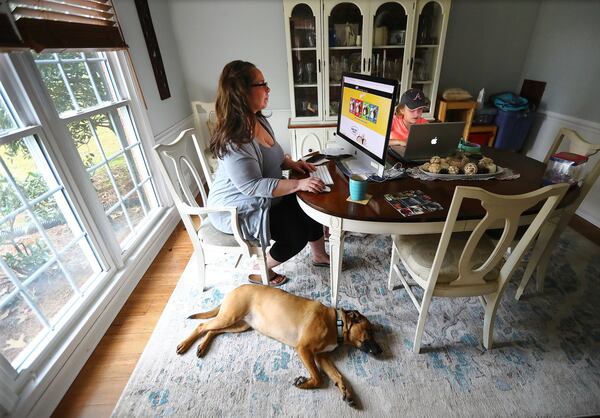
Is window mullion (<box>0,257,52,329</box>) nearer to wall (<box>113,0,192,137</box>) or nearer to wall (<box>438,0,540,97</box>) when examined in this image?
wall (<box>113,0,192,137</box>)

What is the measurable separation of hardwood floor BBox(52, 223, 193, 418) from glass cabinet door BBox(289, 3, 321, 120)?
1.85 metres

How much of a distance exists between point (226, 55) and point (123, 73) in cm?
129

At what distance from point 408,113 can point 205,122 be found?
217 centimetres

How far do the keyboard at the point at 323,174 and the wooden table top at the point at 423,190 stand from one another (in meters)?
0.03

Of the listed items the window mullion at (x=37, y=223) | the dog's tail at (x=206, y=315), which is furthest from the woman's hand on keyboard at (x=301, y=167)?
the window mullion at (x=37, y=223)

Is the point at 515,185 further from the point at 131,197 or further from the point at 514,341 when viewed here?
the point at 131,197

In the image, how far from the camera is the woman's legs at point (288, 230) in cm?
146

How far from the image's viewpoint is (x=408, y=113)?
1798mm

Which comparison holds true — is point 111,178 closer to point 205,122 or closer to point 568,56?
point 205,122

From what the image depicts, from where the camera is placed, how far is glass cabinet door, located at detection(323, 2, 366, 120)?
2.43 m

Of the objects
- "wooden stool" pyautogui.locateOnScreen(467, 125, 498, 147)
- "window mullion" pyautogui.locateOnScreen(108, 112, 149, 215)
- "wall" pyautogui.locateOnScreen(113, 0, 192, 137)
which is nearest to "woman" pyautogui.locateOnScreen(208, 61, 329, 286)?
"window mullion" pyautogui.locateOnScreen(108, 112, 149, 215)

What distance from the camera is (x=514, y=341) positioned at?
51.9 inches

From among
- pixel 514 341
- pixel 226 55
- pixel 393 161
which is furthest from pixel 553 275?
pixel 226 55

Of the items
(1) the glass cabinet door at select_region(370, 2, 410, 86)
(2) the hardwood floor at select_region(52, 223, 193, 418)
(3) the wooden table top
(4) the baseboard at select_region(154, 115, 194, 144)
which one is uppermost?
→ (1) the glass cabinet door at select_region(370, 2, 410, 86)
